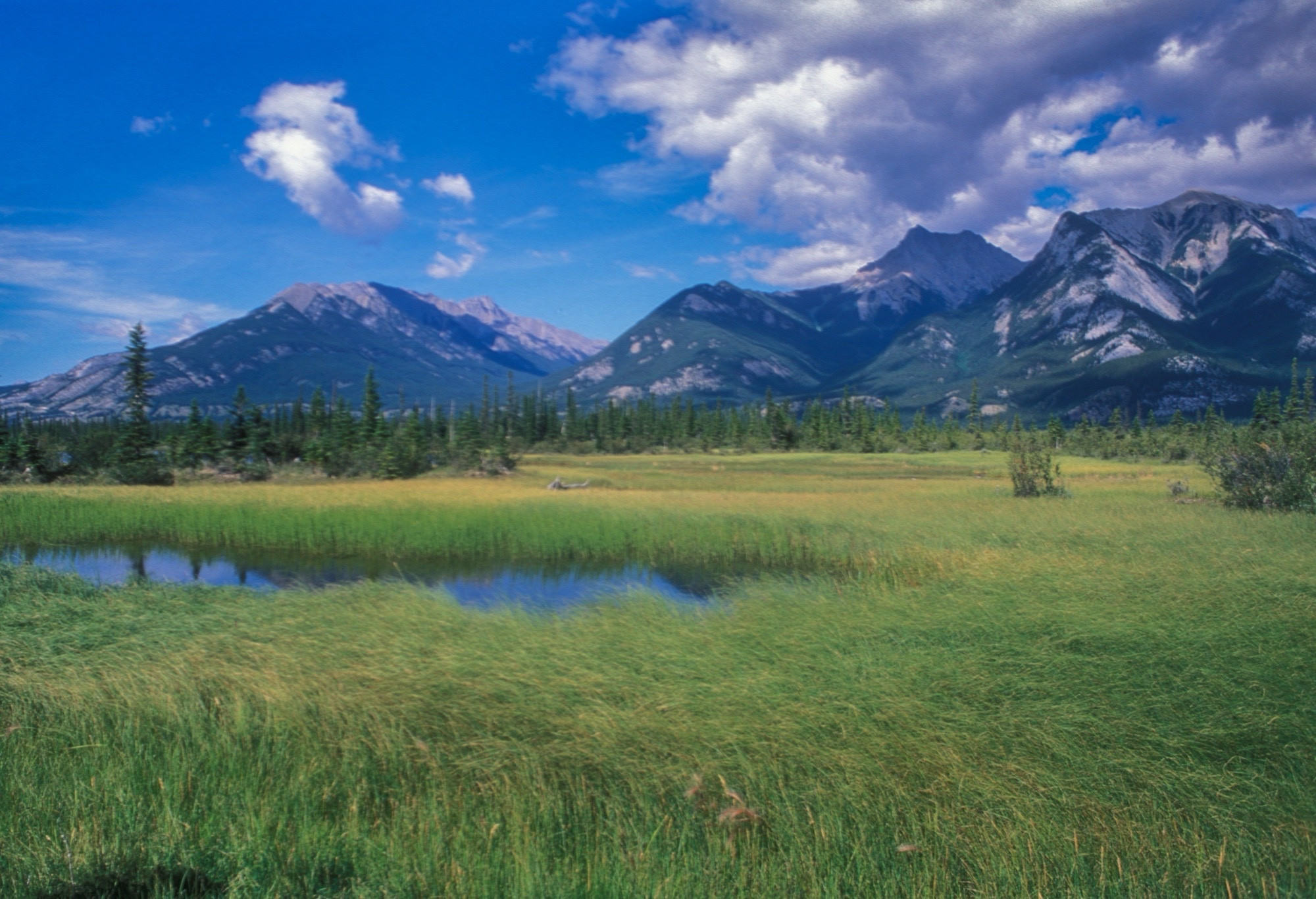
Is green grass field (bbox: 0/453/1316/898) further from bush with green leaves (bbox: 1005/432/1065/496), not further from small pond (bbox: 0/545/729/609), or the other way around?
bush with green leaves (bbox: 1005/432/1065/496)

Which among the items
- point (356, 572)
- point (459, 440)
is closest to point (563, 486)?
point (356, 572)

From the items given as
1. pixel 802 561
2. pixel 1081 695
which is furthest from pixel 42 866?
pixel 802 561

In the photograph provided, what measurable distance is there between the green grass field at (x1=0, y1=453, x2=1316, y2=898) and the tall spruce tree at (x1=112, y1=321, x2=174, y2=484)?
101 ft

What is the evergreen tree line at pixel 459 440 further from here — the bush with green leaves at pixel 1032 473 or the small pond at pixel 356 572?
the small pond at pixel 356 572

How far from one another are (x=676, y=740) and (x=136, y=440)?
144ft

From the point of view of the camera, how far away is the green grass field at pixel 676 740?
4.27m

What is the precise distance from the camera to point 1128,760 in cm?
543

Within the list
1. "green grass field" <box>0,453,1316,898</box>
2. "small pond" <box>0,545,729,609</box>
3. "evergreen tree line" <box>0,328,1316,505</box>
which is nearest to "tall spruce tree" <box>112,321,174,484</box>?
"evergreen tree line" <box>0,328,1316,505</box>

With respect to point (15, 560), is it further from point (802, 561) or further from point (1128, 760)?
point (1128, 760)

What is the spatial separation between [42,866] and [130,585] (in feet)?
30.4

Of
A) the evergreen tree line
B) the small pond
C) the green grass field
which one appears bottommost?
the small pond

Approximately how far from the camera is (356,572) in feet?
56.9

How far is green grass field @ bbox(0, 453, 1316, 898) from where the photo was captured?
427cm

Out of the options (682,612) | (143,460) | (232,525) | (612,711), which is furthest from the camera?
(143,460)
